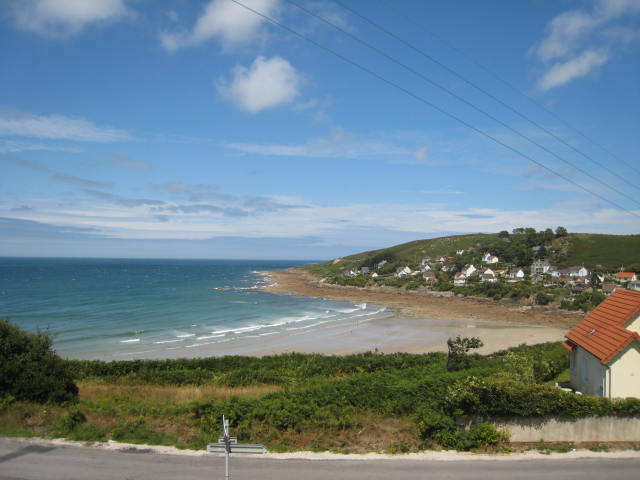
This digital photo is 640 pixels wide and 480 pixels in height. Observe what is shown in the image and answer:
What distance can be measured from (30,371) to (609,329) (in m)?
21.3

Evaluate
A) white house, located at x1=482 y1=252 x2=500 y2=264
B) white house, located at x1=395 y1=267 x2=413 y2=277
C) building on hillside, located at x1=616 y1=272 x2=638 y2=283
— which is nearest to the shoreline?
white house, located at x1=395 y1=267 x2=413 y2=277

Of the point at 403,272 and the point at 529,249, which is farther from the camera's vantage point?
the point at 529,249

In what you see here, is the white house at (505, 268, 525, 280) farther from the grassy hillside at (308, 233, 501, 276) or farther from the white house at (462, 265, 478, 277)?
the grassy hillside at (308, 233, 501, 276)

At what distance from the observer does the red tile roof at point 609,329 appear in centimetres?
1380

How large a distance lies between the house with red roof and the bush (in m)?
18.9

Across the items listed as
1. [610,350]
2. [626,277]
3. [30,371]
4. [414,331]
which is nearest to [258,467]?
[30,371]

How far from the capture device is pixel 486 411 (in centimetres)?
1127

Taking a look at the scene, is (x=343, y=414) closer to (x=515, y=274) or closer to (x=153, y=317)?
(x=153, y=317)

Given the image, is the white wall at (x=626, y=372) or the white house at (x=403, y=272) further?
the white house at (x=403, y=272)

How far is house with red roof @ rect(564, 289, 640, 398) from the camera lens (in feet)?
44.3

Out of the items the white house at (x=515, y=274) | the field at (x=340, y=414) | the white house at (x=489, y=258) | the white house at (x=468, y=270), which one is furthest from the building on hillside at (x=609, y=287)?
the field at (x=340, y=414)

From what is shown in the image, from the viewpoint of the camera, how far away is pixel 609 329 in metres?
15.1

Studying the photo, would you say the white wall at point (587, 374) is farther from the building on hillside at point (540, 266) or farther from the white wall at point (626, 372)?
the building on hillside at point (540, 266)

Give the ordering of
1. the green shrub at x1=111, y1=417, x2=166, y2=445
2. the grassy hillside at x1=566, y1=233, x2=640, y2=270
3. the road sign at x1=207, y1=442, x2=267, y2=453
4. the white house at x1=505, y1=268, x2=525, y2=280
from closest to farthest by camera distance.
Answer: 1. the road sign at x1=207, y1=442, x2=267, y2=453
2. the green shrub at x1=111, y1=417, x2=166, y2=445
3. the white house at x1=505, y1=268, x2=525, y2=280
4. the grassy hillside at x1=566, y1=233, x2=640, y2=270
